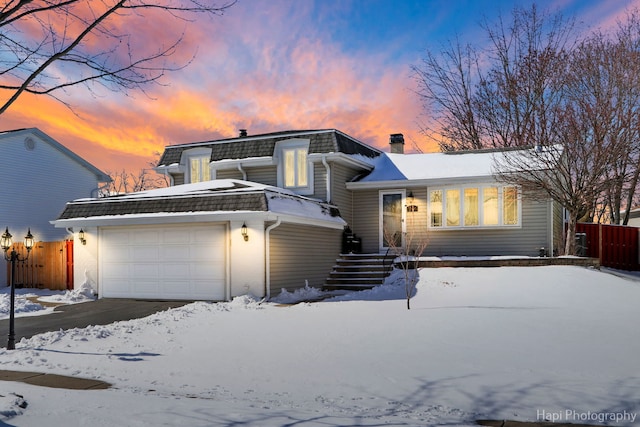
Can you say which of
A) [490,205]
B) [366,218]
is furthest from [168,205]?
[490,205]

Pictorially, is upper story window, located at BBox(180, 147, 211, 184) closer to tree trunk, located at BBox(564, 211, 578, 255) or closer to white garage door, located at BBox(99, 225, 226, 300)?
white garage door, located at BBox(99, 225, 226, 300)

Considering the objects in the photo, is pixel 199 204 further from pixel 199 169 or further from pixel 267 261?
pixel 199 169

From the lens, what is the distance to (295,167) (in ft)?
66.0

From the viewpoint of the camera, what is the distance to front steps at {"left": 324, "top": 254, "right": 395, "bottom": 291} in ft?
56.9

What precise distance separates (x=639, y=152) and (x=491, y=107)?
11.3 meters

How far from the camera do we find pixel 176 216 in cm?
1518

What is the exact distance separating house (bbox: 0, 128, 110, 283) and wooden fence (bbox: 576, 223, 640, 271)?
23543 millimetres

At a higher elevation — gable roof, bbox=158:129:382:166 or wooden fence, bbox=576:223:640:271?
gable roof, bbox=158:129:382:166

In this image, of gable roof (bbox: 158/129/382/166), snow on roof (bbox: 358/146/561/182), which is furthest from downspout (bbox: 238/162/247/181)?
snow on roof (bbox: 358/146/561/182)

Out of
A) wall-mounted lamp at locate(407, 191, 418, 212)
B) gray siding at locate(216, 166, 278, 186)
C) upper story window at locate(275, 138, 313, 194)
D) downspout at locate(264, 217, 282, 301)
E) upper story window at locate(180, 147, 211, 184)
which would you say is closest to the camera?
downspout at locate(264, 217, 282, 301)

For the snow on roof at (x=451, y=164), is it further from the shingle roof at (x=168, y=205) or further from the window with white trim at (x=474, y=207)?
the shingle roof at (x=168, y=205)

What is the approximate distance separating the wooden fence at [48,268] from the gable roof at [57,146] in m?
6.29

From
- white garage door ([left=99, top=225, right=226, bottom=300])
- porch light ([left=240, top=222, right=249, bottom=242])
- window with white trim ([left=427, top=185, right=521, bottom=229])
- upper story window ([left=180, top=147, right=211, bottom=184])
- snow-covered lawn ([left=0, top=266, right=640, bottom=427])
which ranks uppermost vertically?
upper story window ([left=180, top=147, right=211, bottom=184])

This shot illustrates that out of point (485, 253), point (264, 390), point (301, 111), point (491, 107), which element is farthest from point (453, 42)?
point (264, 390)
